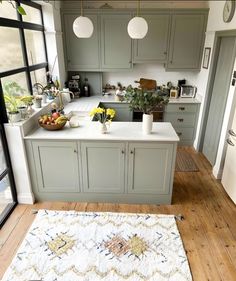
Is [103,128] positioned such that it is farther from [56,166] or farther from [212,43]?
[212,43]

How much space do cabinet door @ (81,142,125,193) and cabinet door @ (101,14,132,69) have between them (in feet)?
7.25

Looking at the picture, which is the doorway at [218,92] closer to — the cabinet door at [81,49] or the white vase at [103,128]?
the white vase at [103,128]

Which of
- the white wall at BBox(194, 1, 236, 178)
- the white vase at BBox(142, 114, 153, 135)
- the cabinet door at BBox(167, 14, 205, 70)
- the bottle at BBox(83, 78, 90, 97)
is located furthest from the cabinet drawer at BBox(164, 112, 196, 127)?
the white vase at BBox(142, 114, 153, 135)

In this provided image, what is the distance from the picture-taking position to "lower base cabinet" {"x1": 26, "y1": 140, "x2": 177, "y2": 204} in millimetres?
2586

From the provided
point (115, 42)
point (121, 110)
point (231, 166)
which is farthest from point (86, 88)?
point (231, 166)

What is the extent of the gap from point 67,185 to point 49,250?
2.61ft

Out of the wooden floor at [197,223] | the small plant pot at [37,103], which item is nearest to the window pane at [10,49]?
the small plant pot at [37,103]

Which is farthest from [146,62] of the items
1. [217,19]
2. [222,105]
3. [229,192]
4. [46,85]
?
[229,192]

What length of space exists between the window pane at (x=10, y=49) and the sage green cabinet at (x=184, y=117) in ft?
8.60

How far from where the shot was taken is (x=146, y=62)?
164 inches

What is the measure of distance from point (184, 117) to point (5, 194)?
3.26 meters

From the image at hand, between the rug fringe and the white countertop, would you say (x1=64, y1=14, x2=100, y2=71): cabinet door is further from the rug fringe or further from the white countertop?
the rug fringe

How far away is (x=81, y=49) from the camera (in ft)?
13.6

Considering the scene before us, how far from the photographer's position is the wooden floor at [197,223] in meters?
2.11
